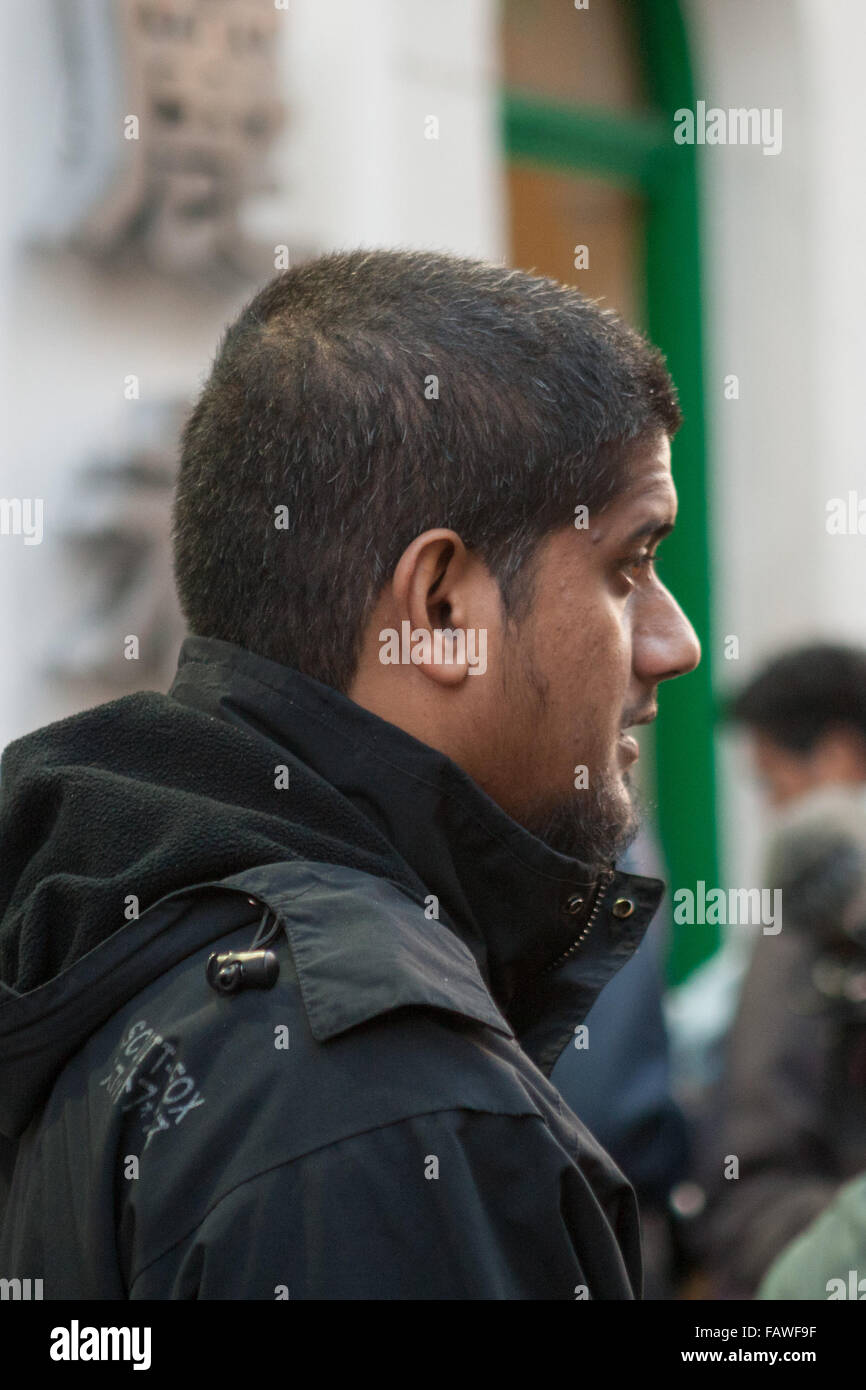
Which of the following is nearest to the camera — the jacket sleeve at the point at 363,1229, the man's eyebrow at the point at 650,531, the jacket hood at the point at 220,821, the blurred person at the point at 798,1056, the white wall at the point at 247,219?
the jacket sleeve at the point at 363,1229

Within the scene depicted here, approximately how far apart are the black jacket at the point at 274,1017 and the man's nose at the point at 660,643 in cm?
23

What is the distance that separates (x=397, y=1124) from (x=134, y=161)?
3.57 metres

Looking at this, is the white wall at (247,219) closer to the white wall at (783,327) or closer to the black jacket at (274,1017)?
the white wall at (783,327)

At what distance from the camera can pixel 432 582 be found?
1548 millimetres

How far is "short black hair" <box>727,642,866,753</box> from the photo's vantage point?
4.57 m

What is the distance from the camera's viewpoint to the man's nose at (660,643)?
1.70 m

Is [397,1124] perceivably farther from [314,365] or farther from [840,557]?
[840,557]

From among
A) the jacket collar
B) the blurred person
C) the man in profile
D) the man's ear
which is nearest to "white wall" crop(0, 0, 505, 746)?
the blurred person

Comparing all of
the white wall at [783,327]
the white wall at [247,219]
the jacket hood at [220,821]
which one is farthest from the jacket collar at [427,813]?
the white wall at [783,327]

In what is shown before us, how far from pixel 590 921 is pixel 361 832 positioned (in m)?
Answer: 0.37

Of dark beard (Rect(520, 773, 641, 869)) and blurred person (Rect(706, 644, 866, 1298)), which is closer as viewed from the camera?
dark beard (Rect(520, 773, 641, 869))

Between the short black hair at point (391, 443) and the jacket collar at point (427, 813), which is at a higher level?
the short black hair at point (391, 443)

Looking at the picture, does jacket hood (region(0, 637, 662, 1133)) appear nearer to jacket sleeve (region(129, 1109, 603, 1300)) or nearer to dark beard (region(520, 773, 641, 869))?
dark beard (region(520, 773, 641, 869))

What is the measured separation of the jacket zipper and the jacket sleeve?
47cm
